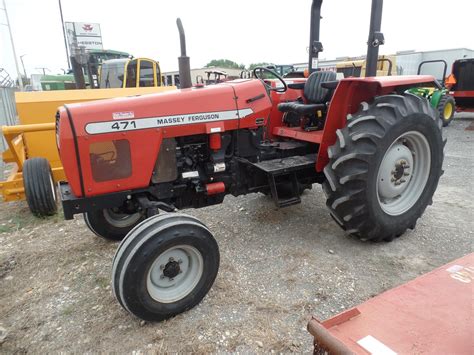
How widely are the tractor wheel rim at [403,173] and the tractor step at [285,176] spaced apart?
1.98ft

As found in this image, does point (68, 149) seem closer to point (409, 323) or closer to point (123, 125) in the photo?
point (123, 125)

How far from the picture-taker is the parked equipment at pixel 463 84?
9.86 meters

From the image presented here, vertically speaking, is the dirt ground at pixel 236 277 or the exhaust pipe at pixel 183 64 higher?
the exhaust pipe at pixel 183 64

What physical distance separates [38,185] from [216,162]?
1.84 m

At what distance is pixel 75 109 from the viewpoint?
2.25m

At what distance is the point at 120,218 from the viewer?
317cm

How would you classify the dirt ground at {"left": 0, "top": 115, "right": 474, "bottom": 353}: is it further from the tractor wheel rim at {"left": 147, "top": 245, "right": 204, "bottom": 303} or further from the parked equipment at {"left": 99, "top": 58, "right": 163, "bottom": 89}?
the parked equipment at {"left": 99, "top": 58, "right": 163, "bottom": 89}

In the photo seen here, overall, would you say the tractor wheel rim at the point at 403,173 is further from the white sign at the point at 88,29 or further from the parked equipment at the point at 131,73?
A: the white sign at the point at 88,29

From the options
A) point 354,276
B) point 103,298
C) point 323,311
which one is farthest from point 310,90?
point 103,298

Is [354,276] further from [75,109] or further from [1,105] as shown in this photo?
[1,105]

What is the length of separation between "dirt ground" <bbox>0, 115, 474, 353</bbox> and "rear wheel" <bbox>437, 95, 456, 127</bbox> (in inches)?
228

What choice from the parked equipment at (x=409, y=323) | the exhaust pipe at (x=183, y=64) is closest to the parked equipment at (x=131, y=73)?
the exhaust pipe at (x=183, y=64)

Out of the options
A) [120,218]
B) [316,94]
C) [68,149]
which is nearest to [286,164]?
[316,94]

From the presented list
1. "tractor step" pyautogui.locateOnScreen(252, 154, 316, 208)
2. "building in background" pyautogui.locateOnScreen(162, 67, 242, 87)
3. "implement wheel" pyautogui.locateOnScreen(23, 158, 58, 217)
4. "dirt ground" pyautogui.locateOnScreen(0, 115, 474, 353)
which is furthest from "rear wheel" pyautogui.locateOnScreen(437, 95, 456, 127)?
"implement wheel" pyautogui.locateOnScreen(23, 158, 58, 217)
